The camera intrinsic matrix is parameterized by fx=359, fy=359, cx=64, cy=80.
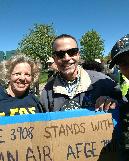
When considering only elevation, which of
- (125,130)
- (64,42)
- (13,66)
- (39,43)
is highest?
(39,43)

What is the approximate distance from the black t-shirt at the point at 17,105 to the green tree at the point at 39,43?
32.1m

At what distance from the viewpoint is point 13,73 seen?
397 cm

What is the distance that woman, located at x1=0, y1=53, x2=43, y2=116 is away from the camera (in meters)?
3.67

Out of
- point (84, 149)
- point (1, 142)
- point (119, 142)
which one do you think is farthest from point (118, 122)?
point (1, 142)

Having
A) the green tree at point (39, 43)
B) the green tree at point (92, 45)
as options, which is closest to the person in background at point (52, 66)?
the green tree at point (39, 43)

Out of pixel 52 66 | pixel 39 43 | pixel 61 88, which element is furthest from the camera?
pixel 39 43

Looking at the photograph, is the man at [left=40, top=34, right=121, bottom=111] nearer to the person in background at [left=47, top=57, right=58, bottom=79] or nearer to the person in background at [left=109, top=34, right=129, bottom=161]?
the person in background at [left=109, top=34, right=129, bottom=161]

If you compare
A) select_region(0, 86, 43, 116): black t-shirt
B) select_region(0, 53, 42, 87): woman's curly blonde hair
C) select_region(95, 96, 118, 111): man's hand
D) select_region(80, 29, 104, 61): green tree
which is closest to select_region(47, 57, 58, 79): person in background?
select_region(0, 53, 42, 87): woman's curly blonde hair

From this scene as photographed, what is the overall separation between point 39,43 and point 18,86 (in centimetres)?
3410

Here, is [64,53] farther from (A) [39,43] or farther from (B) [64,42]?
(A) [39,43]

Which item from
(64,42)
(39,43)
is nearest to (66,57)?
(64,42)

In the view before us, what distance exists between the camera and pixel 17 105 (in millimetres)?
3697

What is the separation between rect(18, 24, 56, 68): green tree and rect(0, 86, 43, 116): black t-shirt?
105 ft

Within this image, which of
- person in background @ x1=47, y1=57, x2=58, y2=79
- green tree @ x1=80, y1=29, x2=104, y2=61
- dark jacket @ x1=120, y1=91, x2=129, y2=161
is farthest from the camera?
green tree @ x1=80, y1=29, x2=104, y2=61
